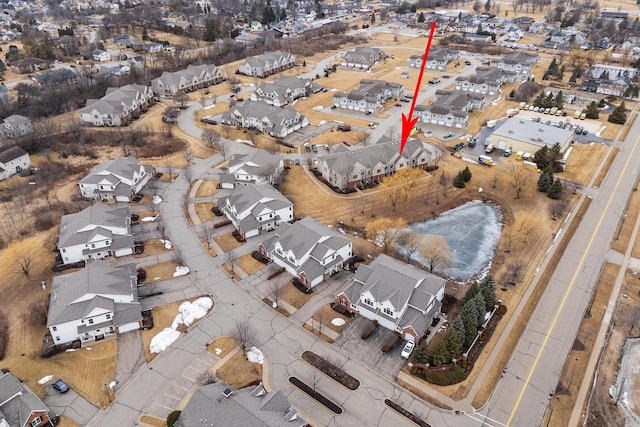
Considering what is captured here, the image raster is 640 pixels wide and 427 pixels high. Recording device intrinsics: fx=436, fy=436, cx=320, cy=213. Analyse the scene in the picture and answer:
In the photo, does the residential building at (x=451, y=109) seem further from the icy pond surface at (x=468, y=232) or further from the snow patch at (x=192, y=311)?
the snow patch at (x=192, y=311)

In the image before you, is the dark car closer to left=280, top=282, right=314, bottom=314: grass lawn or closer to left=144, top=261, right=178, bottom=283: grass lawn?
left=144, top=261, right=178, bottom=283: grass lawn

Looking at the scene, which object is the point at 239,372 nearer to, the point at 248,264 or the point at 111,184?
the point at 248,264

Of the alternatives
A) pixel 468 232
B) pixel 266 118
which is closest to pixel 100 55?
pixel 266 118

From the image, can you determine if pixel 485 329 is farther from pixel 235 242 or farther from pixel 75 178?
pixel 75 178

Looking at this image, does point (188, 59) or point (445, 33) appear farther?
point (445, 33)

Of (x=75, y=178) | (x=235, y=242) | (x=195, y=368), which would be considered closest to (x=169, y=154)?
(x=75, y=178)

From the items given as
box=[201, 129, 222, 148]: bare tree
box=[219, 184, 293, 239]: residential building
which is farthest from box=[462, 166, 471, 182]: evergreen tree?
box=[201, 129, 222, 148]: bare tree
